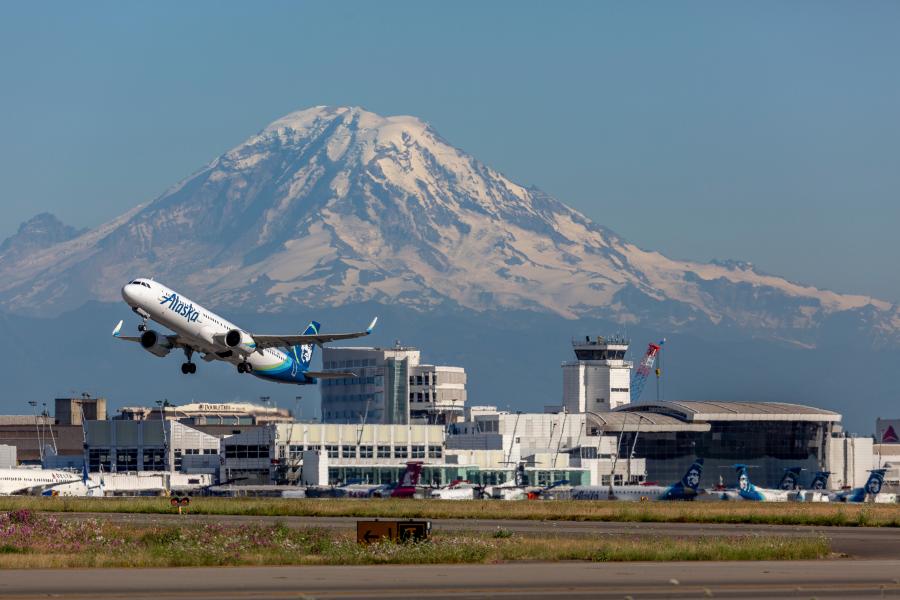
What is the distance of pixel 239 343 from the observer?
11244 centimetres

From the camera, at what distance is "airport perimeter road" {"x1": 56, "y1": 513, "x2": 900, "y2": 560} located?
2953 inches

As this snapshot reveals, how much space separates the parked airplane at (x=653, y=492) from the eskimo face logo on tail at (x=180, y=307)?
198 ft

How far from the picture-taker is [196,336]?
110 metres

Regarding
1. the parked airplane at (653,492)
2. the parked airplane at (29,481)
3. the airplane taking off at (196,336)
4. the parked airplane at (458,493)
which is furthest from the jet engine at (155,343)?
the parked airplane at (653,492)

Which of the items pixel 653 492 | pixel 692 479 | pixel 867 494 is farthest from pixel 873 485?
pixel 653 492

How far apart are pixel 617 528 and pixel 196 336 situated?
34980 mm

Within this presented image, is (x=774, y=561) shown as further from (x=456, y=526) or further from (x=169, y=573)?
(x=456, y=526)

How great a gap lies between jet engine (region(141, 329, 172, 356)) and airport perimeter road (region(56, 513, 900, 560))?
1105 centimetres

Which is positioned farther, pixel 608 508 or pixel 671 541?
pixel 608 508

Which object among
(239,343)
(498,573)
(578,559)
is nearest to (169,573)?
(498,573)

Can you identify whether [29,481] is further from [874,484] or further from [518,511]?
[874,484]

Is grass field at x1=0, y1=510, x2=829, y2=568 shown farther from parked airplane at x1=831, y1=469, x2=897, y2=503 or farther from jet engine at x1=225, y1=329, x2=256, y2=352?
parked airplane at x1=831, y1=469, x2=897, y2=503

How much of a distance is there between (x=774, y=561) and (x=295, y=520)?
42.0 metres

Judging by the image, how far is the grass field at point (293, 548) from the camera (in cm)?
5994
